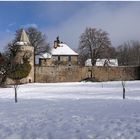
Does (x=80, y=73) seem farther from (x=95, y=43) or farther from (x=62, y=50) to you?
(x=62, y=50)

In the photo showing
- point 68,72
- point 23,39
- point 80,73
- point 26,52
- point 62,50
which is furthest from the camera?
point 62,50

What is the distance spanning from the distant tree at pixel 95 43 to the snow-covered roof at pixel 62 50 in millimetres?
12232

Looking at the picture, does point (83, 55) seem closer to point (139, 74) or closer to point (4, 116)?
point (139, 74)

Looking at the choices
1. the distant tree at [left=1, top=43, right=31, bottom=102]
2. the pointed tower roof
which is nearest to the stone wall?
the pointed tower roof

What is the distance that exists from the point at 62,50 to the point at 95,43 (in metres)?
14.9

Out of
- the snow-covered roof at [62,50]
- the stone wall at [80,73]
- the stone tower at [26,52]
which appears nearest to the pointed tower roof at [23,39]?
the stone tower at [26,52]

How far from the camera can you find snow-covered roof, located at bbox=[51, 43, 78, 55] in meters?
78.4

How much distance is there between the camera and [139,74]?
64.1 meters

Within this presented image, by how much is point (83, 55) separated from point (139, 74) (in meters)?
10.9

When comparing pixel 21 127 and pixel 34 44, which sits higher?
pixel 34 44

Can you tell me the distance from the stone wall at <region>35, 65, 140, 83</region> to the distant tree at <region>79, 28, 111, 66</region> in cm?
320

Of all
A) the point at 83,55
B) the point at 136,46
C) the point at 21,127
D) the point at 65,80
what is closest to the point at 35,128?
the point at 21,127

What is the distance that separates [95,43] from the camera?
6550 centimetres

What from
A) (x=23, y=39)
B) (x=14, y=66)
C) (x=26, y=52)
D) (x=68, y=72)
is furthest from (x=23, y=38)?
(x=14, y=66)
